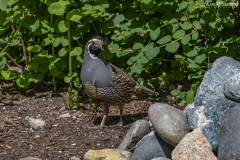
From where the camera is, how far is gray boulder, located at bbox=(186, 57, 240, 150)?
516 cm

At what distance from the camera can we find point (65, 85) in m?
7.55

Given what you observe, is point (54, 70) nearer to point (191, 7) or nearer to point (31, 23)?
point (31, 23)

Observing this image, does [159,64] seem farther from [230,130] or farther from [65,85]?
[230,130]

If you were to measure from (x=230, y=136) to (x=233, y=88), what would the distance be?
388mm

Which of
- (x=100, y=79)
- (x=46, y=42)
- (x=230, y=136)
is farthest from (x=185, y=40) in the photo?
(x=230, y=136)

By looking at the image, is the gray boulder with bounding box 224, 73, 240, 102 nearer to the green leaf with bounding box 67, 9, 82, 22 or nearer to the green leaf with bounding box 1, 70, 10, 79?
the green leaf with bounding box 67, 9, 82, 22

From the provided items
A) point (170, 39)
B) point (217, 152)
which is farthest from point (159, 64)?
point (217, 152)

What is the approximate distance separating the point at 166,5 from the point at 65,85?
5.39 feet

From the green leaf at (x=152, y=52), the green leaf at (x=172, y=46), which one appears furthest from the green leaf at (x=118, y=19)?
the green leaf at (x=172, y=46)

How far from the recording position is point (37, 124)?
6348mm

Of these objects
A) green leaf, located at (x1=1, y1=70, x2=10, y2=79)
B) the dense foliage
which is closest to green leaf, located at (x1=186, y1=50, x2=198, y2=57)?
the dense foliage

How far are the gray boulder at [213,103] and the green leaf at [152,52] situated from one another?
61.1 inches

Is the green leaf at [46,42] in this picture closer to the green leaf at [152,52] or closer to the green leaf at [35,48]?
the green leaf at [35,48]

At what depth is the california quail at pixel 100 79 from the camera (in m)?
6.17
